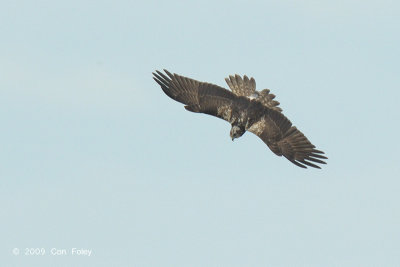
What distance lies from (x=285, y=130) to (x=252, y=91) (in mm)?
1699

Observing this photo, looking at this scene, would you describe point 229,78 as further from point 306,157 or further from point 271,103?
point 306,157

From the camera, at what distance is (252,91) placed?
22.3m

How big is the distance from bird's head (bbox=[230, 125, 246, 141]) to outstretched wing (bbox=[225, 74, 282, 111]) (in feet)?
3.49

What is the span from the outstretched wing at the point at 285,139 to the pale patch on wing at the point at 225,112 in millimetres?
885

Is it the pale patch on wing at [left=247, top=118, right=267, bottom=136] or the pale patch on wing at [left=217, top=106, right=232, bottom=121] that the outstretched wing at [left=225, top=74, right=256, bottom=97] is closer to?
the pale patch on wing at [left=217, top=106, right=232, bottom=121]

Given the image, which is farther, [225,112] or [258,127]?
[258,127]

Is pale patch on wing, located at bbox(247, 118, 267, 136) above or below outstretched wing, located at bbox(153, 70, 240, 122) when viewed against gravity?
below

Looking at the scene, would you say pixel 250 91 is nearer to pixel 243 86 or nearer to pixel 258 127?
pixel 243 86

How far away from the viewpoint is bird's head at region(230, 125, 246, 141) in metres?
22.6

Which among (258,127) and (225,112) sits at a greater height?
(225,112)

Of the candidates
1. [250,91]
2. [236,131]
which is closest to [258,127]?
[236,131]

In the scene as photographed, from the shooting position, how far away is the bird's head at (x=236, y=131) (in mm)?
22625

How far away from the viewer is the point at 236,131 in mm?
22625

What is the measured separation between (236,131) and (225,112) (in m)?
0.74
